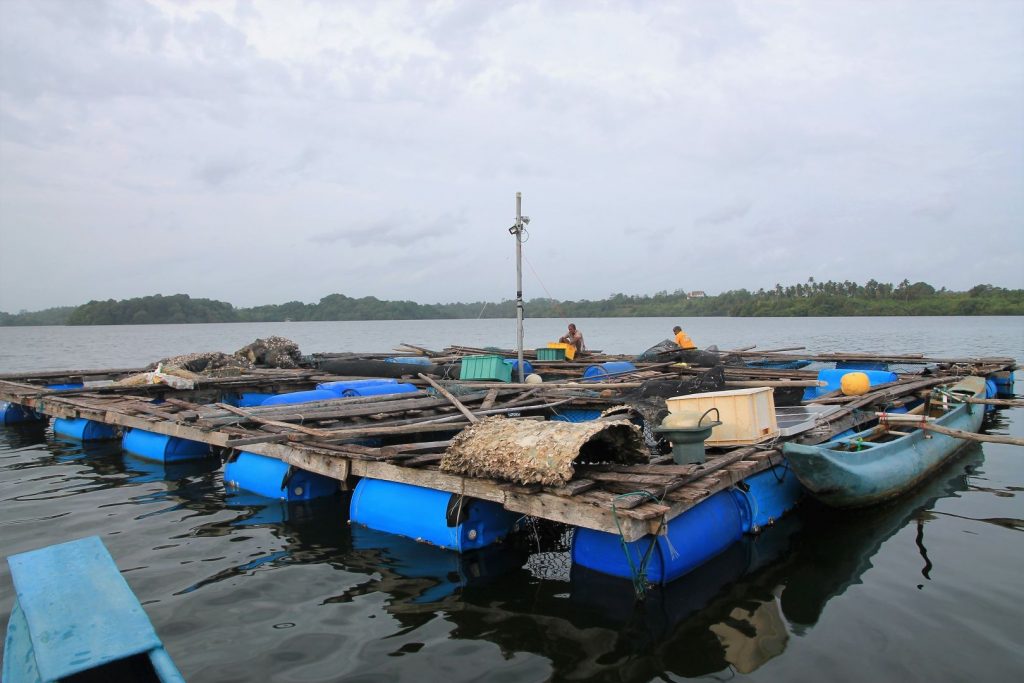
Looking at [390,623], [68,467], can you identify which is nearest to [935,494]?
[390,623]

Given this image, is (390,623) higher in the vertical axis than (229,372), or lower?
lower

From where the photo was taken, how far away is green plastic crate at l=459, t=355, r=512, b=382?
15.6 meters

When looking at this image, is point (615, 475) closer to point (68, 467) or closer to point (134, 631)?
point (134, 631)

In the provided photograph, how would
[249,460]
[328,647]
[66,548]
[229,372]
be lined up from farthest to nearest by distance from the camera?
[229,372]
[249,460]
[328,647]
[66,548]

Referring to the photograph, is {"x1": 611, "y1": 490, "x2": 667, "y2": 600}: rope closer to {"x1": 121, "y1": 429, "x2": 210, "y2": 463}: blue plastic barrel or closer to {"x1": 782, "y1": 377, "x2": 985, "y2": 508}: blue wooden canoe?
{"x1": 782, "y1": 377, "x2": 985, "y2": 508}: blue wooden canoe

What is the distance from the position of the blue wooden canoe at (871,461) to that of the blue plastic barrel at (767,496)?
365mm

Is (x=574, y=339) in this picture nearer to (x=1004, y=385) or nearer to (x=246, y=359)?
(x=246, y=359)

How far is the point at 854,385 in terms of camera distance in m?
12.6

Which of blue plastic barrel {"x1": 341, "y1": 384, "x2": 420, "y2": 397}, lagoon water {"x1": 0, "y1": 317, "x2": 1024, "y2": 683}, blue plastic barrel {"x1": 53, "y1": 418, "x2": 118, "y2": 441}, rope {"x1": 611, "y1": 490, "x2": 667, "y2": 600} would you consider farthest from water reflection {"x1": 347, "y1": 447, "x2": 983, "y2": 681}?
blue plastic barrel {"x1": 53, "y1": 418, "x2": 118, "y2": 441}

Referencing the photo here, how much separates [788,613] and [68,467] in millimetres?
12739

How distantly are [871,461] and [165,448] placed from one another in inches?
464

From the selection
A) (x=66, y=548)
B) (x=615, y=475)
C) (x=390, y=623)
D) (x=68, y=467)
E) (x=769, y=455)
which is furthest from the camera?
(x=68, y=467)

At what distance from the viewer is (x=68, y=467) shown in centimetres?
1226

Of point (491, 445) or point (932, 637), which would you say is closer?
point (932, 637)
